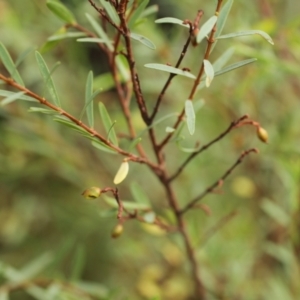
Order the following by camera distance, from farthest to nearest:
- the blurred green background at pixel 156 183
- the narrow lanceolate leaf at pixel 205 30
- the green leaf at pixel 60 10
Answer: the blurred green background at pixel 156 183, the green leaf at pixel 60 10, the narrow lanceolate leaf at pixel 205 30

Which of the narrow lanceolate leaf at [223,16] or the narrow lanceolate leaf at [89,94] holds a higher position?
the narrow lanceolate leaf at [223,16]

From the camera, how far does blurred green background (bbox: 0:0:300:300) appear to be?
2.03 ft

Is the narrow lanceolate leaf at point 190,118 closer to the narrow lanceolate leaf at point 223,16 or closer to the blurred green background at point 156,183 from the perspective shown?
the narrow lanceolate leaf at point 223,16

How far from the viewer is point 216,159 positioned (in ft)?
2.24

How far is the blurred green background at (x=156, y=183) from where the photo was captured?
24.4 inches

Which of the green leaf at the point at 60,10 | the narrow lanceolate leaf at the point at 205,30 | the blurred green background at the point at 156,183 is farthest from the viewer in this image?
the blurred green background at the point at 156,183

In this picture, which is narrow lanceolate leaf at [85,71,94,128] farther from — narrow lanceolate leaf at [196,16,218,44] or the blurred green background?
the blurred green background

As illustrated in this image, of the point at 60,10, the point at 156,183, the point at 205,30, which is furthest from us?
the point at 156,183

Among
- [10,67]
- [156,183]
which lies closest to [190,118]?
[10,67]

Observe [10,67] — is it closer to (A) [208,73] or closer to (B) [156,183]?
(A) [208,73]

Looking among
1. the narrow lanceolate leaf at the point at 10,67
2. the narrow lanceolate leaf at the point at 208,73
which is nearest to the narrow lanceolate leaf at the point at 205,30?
the narrow lanceolate leaf at the point at 208,73

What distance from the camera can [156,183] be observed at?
92 centimetres

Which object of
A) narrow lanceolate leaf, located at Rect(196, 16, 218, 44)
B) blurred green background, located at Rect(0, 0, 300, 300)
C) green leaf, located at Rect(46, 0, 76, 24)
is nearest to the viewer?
narrow lanceolate leaf, located at Rect(196, 16, 218, 44)

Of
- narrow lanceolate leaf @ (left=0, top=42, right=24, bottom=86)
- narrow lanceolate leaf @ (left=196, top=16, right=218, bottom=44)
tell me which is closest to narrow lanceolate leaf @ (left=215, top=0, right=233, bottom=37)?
narrow lanceolate leaf @ (left=196, top=16, right=218, bottom=44)
